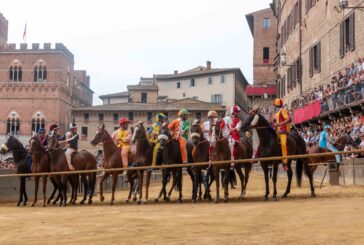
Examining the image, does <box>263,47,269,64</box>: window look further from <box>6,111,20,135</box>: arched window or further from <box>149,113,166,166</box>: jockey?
<box>149,113,166,166</box>: jockey

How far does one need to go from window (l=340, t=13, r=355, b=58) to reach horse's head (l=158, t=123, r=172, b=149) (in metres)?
16.9

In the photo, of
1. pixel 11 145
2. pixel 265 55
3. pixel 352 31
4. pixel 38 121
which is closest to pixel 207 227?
pixel 11 145

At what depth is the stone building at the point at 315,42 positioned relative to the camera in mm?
30625

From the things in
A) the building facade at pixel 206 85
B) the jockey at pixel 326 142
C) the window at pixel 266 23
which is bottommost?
the jockey at pixel 326 142

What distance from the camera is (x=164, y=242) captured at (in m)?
7.98

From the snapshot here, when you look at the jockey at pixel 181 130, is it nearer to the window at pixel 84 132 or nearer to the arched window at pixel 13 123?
the arched window at pixel 13 123

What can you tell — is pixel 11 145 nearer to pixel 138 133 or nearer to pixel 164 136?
pixel 138 133

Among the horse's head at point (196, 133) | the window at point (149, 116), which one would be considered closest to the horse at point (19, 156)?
the horse's head at point (196, 133)

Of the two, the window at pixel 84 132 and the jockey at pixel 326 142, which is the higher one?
the window at pixel 84 132

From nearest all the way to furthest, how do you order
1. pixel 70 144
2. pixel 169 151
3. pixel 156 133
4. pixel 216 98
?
pixel 169 151
pixel 156 133
pixel 70 144
pixel 216 98

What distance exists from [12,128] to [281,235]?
255 ft

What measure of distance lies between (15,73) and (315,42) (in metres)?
57.7

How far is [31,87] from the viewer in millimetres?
84125

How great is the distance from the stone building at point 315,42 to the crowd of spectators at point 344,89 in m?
1.19
